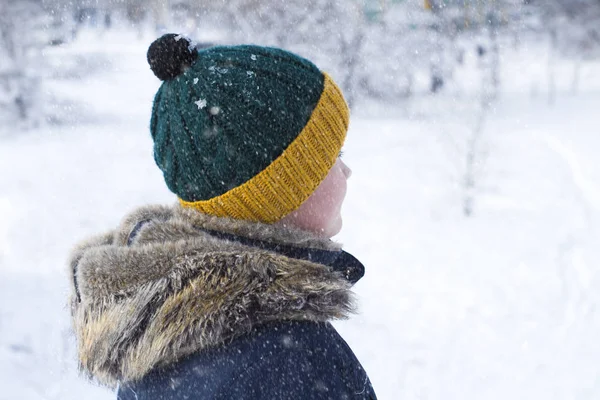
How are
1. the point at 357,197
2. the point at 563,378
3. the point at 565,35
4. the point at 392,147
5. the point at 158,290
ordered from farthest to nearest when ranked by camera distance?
1. the point at 565,35
2. the point at 392,147
3. the point at 357,197
4. the point at 563,378
5. the point at 158,290

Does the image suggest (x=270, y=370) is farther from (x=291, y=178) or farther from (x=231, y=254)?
(x=291, y=178)

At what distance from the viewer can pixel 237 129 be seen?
1.12 m

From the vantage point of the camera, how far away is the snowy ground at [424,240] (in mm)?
3990

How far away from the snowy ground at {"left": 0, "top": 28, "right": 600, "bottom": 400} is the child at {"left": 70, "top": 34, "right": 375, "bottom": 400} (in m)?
0.39

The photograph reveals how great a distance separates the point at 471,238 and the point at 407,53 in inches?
334

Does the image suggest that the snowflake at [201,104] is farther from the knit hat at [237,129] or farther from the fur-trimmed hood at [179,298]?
the fur-trimmed hood at [179,298]

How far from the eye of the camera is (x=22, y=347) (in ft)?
13.4

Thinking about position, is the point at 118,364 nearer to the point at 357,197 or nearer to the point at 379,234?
the point at 379,234

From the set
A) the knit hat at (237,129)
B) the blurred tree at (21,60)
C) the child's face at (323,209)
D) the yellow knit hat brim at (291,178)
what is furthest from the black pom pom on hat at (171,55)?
the blurred tree at (21,60)

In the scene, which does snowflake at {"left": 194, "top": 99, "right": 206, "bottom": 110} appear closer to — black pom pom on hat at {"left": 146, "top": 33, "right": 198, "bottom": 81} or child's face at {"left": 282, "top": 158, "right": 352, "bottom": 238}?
black pom pom on hat at {"left": 146, "top": 33, "right": 198, "bottom": 81}

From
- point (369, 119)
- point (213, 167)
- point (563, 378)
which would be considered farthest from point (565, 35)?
point (213, 167)

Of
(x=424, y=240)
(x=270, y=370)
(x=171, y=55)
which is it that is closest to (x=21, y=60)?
(x=424, y=240)

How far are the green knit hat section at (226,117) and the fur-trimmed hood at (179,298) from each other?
159mm

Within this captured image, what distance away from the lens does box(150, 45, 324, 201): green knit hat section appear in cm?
112
